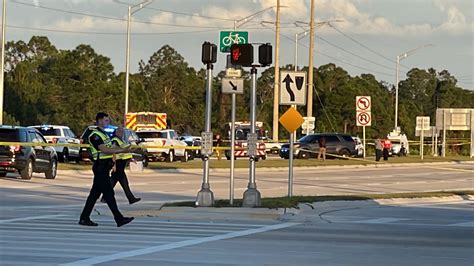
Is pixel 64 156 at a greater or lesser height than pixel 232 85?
lesser

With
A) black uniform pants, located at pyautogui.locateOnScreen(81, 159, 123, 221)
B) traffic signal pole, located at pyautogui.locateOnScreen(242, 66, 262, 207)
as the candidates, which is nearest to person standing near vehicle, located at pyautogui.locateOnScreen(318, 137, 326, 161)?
traffic signal pole, located at pyautogui.locateOnScreen(242, 66, 262, 207)

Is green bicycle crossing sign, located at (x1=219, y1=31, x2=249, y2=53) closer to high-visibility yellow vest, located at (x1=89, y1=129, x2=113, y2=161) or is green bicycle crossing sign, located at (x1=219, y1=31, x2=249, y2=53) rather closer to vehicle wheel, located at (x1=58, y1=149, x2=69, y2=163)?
high-visibility yellow vest, located at (x1=89, y1=129, x2=113, y2=161)

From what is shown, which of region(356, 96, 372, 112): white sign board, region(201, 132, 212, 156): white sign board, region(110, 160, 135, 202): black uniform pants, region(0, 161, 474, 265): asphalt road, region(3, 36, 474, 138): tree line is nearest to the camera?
region(0, 161, 474, 265): asphalt road

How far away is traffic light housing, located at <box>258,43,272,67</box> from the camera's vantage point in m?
20.8

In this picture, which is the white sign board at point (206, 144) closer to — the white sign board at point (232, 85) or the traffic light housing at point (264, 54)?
the white sign board at point (232, 85)

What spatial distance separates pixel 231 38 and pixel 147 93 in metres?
71.1

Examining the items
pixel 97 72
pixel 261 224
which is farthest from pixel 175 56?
pixel 261 224

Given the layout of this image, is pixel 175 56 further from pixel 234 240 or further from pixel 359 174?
pixel 234 240

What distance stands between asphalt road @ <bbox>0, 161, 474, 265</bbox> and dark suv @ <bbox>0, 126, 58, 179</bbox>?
7.69ft

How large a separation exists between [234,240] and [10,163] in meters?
18.2

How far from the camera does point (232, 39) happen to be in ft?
78.3

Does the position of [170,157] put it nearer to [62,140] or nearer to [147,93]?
[62,140]

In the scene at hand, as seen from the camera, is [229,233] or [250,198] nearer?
[229,233]

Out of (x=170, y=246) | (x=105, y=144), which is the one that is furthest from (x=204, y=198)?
(x=170, y=246)
